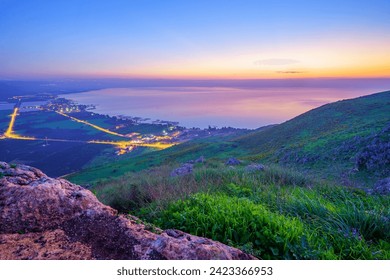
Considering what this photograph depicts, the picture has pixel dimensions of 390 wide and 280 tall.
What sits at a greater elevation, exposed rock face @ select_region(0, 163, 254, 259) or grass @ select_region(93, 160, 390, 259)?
exposed rock face @ select_region(0, 163, 254, 259)

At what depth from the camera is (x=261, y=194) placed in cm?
517

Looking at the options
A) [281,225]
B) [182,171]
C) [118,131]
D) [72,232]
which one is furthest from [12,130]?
[281,225]

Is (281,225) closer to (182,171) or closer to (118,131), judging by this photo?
(182,171)

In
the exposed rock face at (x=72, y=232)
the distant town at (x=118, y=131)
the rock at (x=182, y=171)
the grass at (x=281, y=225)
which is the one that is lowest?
the distant town at (x=118, y=131)

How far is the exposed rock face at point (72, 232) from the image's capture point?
2.60 m

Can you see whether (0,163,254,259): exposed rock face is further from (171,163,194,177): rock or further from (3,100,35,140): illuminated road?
(3,100,35,140): illuminated road

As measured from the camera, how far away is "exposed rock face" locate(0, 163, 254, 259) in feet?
8.52

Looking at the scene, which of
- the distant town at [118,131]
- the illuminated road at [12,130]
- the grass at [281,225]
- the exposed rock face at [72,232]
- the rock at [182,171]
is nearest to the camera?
the exposed rock face at [72,232]

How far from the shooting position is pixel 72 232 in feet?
9.91

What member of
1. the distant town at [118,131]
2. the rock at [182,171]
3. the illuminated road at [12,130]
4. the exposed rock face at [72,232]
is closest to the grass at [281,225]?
the exposed rock face at [72,232]

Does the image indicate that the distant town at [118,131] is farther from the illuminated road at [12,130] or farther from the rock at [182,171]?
the rock at [182,171]

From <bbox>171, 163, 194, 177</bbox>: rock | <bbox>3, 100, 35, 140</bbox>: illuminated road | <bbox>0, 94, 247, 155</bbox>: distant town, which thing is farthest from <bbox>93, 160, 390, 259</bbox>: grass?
<bbox>3, 100, 35, 140</bbox>: illuminated road

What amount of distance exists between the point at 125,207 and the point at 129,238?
10.3 feet

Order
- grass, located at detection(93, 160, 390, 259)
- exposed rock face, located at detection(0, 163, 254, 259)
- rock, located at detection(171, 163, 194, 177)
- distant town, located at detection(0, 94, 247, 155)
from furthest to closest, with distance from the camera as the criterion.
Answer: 1. distant town, located at detection(0, 94, 247, 155)
2. rock, located at detection(171, 163, 194, 177)
3. grass, located at detection(93, 160, 390, 259)
4. exposed rock face, located at detection(0, 163, 254, 259)
